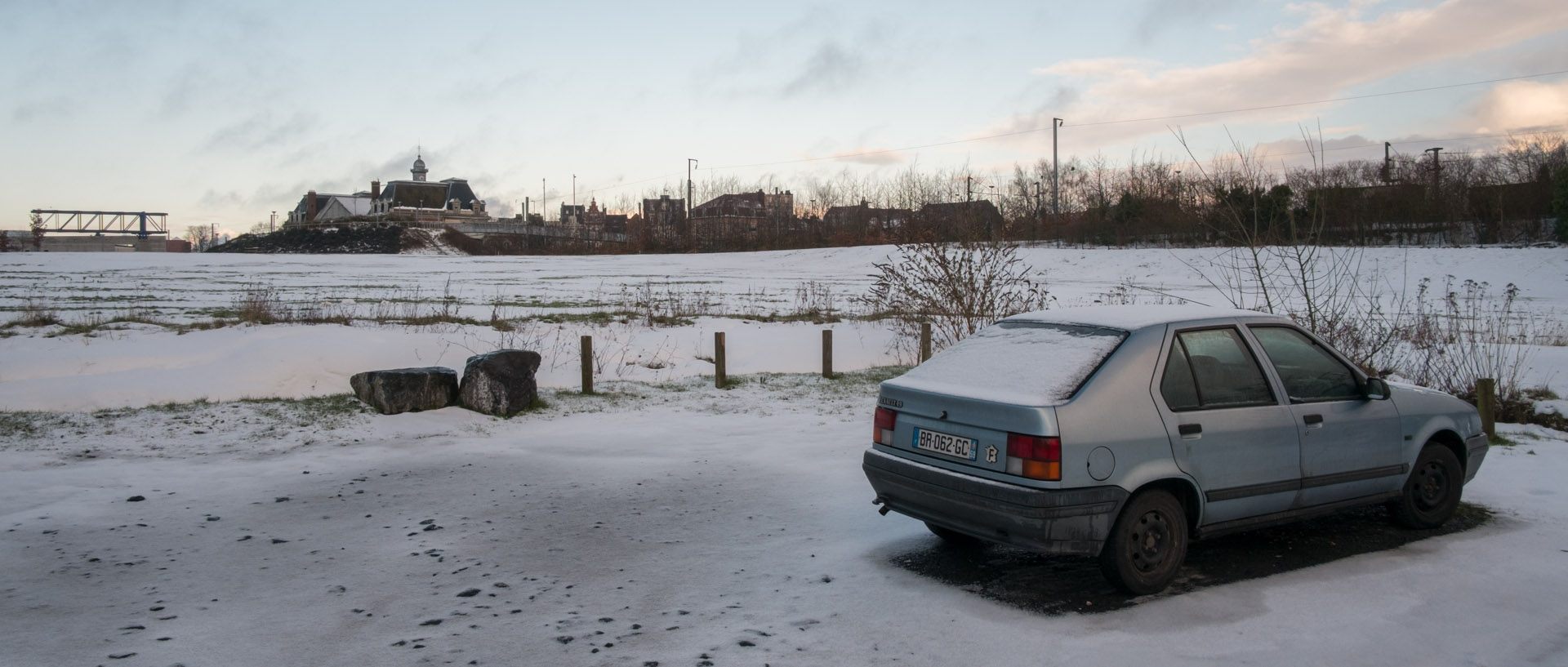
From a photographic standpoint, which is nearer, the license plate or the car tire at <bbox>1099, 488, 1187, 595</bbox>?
the car tire at <bbox>1099, 488, 1187, 595</bbox>

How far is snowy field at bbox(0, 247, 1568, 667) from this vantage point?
14.7 ft

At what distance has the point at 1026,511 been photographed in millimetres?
4836

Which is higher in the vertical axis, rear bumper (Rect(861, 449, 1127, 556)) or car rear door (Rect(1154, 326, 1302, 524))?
car rear door (Rect(1154, 326, 1302, 524))

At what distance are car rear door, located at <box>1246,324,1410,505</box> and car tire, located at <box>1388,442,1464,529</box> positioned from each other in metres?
0.25

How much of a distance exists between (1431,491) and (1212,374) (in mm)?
2267

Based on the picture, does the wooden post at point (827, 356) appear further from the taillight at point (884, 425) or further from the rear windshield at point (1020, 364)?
the taillight at point (884, 425)

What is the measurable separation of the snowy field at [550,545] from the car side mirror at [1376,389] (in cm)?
99

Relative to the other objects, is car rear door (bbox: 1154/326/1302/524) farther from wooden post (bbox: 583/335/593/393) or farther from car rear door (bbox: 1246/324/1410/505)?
wooden post (bbox: 583/335/593/393)

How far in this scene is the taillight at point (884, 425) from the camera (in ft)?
19.1

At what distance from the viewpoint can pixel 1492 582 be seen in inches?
210

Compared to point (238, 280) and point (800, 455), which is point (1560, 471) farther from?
point (238, 280)

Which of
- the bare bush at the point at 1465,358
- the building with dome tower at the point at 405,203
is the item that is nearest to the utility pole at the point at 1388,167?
the bare bush at the point at 1465,358

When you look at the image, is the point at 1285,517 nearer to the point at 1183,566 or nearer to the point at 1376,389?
the point at 1183,566

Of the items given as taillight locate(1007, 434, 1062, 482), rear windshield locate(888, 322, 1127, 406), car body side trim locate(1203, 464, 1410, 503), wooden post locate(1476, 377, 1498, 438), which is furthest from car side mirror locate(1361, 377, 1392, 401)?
wooden post locate(1476, 377, 1498, 438)
